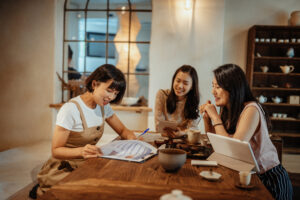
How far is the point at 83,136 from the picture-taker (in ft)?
5.32

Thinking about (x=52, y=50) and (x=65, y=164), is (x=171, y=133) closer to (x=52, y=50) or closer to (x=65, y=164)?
(x=65, y=164)

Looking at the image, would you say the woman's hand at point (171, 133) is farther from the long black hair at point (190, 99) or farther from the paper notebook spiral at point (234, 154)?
the long black hair at point (190, 99)

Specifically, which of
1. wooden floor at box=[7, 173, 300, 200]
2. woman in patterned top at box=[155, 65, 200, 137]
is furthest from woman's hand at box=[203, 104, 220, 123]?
wooden floor at box=[7, 173, 300, 200]

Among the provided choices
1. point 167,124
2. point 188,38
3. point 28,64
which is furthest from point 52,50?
point 167,124

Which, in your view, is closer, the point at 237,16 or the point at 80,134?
the point at 80,134

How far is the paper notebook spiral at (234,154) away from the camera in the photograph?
1.11 m

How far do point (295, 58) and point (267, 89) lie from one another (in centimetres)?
63

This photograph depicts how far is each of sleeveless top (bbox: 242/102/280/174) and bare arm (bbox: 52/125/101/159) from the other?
885mm

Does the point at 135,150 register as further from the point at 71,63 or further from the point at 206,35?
the point at 71,63

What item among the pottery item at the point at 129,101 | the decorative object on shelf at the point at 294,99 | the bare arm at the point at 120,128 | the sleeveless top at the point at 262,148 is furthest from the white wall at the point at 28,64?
the decorative object on shelf at the point at 294,99

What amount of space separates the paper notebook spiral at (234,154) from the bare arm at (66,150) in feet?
2.01

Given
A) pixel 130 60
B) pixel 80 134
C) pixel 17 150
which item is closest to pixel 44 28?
pixel 130 60

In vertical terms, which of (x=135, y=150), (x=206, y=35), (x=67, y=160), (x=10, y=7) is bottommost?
(x=67, y=160)

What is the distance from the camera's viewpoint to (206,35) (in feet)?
13.1
